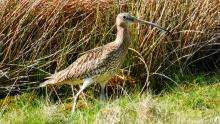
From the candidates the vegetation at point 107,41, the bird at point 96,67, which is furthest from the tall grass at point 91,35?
the bird at point 96,67

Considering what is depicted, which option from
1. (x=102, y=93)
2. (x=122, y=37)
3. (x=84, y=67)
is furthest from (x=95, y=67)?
(x=122, y=37)

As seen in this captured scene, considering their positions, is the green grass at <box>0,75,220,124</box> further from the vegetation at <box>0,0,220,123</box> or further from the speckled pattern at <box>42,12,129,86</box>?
the speckled pattern at <box>42,12,129,86</box>

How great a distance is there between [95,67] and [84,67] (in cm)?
13

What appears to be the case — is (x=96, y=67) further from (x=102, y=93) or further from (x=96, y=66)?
(x=102, y=93)

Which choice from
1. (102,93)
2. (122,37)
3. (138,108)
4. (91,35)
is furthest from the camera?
(91,35)

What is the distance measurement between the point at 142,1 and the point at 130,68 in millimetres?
816

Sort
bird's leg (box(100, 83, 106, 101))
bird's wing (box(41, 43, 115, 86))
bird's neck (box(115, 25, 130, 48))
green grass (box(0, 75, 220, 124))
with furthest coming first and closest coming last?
1. bird's neck (box(115, 25, 130, 48))
2. bird's wing (box(41, 43, 115, 86))
3. bird's leg (box(100, 83, 106, 101))
4. green grass (box(0, 75, 220, 124))

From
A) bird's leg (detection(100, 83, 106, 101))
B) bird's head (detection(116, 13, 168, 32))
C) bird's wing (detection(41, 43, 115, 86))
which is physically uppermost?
bird's head (detection(116, 13, 168, 32))

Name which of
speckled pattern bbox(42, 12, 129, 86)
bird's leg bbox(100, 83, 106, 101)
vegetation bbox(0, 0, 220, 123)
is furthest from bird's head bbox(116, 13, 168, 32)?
bird's leg bbox(100, 83, 106, 101)

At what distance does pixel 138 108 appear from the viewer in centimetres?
671

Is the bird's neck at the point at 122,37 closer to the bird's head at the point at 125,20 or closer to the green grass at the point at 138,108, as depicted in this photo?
the bird's head at the point at 125,20

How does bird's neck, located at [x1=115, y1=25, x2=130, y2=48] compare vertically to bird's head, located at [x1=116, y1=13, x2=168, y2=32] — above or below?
below

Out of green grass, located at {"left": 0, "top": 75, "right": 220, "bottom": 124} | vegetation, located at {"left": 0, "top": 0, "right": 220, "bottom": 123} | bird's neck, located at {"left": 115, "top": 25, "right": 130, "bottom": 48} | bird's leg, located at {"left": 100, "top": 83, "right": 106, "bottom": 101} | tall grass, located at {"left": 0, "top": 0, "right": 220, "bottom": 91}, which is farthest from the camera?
tall grass, located at {"left": 0, "top": 0, "right": 220, "bottom": 91}

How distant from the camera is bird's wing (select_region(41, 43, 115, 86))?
799cm
